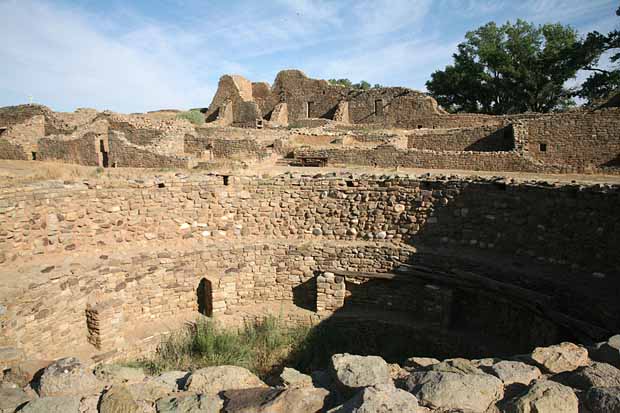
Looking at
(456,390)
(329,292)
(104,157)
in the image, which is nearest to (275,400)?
(456,390)

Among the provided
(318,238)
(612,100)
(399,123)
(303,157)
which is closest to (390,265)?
(318,238)

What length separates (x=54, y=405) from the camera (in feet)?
9.65

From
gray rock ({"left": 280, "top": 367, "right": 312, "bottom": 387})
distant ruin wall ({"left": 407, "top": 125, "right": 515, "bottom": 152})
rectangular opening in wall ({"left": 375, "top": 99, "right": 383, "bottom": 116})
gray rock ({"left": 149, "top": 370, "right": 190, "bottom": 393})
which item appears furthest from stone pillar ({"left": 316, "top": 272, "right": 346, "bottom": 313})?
rectangular opening in wall ({"left": 375, "top": 99, "right": 383, "bottom": 116})

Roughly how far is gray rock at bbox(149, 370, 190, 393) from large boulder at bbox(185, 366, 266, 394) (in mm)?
101

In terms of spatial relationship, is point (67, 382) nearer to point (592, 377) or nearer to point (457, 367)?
point (457, 367)

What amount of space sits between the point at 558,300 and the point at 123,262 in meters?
7.71

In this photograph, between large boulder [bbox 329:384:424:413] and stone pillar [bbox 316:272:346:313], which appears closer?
large boulder [bbox 329:384:424:413]

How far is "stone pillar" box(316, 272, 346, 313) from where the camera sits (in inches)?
343

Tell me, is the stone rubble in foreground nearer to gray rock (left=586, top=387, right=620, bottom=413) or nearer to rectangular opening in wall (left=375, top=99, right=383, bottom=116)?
gray rock (left=586, top=387, right=620, bottom=413)

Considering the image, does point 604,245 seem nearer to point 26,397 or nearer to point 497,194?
point 497,194

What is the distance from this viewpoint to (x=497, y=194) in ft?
27.3

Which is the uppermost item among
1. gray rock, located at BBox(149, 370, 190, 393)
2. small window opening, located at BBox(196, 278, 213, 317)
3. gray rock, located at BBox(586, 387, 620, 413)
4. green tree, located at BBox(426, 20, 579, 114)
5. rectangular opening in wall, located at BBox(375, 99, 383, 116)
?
green tree, located at BBox(426, 20, 579, 114)

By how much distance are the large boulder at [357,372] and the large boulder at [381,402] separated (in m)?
0.21

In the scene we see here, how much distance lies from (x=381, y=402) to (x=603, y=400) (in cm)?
147
